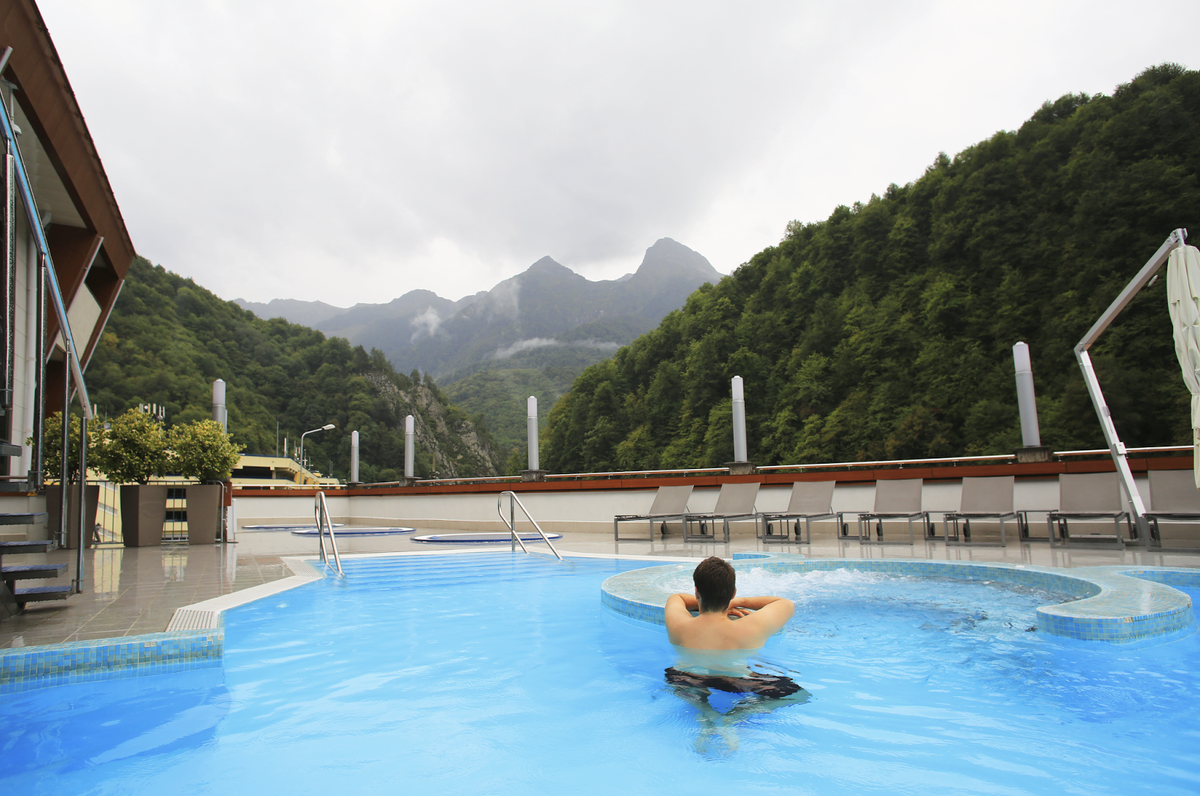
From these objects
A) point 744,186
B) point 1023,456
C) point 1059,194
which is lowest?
point 1023,456

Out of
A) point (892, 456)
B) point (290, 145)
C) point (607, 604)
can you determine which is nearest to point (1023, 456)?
point (607, 604)

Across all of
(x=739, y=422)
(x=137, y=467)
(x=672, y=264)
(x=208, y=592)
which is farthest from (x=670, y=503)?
(x=672, y=264)

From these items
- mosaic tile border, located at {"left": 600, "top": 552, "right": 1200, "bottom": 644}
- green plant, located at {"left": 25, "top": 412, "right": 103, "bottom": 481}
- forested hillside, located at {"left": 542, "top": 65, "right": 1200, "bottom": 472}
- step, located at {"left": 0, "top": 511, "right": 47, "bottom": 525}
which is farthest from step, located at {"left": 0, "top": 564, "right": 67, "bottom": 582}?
forested hillside, located at {"left": 542, "top": 65, "right": 1200, "bottom": 472}

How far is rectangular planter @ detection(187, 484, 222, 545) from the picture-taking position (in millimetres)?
8914

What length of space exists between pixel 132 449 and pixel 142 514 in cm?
100

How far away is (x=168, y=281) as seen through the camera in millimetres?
40719

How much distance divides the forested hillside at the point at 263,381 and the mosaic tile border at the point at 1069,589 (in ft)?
115

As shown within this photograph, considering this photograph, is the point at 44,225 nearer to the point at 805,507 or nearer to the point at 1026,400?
the point at 805,507

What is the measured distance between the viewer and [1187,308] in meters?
5.41

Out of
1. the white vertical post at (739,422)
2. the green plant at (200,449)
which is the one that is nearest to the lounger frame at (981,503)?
the white vertical post at (739,422)

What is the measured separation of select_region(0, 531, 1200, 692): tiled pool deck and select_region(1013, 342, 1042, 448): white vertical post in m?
2.30

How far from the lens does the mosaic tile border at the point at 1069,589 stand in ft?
10.6

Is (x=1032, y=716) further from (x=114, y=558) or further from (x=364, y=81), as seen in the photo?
(x=364, y=81)

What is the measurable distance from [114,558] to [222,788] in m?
6.57
